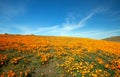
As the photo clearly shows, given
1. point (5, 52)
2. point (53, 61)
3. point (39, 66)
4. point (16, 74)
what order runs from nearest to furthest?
point (16, 74)
point (39, 66)
point (53, 61)
point (5, 52)

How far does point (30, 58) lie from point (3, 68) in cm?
280

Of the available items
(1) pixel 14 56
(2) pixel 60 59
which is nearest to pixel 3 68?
(1) pixel 14 56

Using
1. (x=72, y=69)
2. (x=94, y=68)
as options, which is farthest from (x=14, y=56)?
(x=94, y=68)

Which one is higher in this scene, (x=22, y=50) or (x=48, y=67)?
(x=22, y=50)

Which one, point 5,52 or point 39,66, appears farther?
point 5,52

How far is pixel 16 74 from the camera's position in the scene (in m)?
9.65

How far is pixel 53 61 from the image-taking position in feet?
40.3

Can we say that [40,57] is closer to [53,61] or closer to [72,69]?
[53,61]

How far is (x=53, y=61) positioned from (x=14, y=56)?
4.03 meters

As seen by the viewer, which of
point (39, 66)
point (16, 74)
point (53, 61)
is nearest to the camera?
point (16, 74)

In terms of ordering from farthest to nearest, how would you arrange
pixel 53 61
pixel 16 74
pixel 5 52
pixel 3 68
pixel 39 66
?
pixel 5 52, pixel 53 61, pixel 39 66, pixel 3 68, pixel 16 74

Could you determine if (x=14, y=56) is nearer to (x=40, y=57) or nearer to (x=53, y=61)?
(x=40, y=57)

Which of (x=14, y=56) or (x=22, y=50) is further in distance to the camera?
(x=22, y=50)

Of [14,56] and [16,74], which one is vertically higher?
[14,56]
